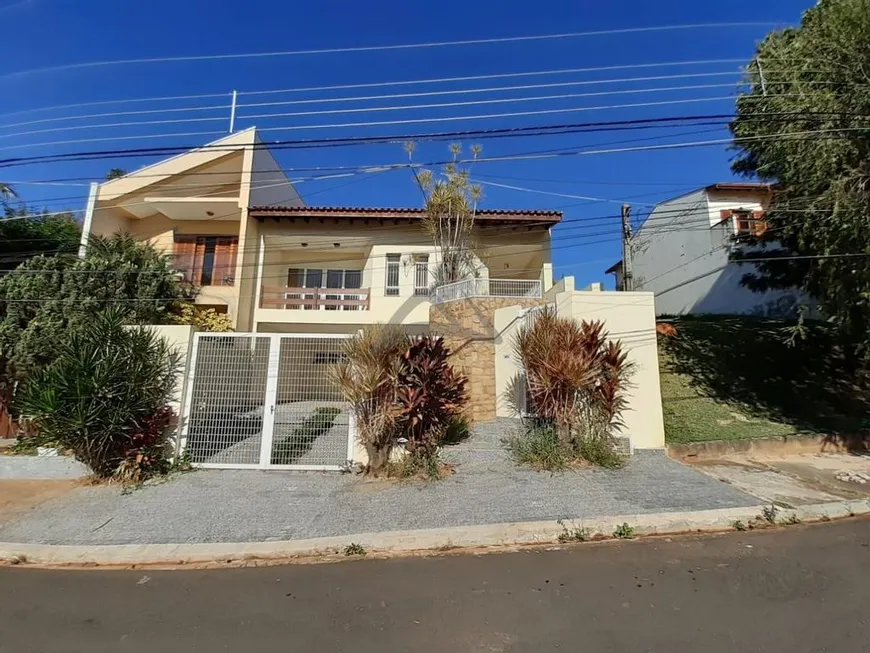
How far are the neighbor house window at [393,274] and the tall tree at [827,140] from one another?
37.1 ft

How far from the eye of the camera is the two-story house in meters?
17.3

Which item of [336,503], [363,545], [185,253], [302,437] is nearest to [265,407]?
[302,437]

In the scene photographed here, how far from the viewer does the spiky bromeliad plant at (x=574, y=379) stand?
25.7ft

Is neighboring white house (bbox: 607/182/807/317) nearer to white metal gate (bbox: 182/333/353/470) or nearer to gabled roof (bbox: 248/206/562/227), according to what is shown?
gabled roof (bbox: 248/206/562/227)

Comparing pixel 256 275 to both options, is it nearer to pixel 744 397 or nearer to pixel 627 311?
pixel 627 311

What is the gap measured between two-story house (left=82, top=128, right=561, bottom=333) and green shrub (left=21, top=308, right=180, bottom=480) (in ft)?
30.2

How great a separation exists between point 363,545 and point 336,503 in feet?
4.73

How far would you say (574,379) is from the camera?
25.6 ft

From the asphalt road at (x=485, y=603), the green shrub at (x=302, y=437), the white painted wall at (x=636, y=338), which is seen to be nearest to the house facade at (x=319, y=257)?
the white painted wall at (x=636, y=338)

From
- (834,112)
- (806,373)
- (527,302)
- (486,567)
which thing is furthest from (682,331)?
(486,567)

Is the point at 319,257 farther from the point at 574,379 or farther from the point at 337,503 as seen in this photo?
the point at 337,503

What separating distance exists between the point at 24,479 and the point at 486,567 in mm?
8232

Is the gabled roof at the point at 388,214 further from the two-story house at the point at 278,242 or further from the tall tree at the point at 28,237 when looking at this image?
the tall tree at the point at 28,237

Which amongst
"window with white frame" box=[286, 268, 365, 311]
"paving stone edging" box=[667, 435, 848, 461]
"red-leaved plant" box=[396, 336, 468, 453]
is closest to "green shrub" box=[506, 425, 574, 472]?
"red-leaved plant" box=[396, 336, 468, 453]
